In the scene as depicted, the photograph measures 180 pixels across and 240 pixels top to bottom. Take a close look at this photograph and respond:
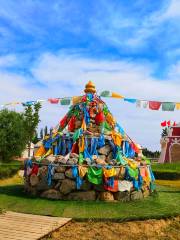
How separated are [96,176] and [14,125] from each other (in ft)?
93.1

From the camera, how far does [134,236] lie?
9234 mm

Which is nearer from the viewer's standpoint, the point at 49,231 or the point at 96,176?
the point at 49,231

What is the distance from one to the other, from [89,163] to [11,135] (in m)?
27.5

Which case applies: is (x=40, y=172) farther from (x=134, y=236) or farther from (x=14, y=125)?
(x=14, y=125)

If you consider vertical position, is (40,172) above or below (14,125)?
below

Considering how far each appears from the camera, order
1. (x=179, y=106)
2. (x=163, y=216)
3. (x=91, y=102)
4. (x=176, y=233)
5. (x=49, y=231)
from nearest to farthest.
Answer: (x=49, y=231), (x=176, y=233), (x=163, y=216), (x=91, y=102), (x=179, y=106)

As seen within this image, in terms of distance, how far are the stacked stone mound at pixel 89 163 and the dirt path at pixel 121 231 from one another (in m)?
2.90

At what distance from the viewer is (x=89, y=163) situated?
13.0m

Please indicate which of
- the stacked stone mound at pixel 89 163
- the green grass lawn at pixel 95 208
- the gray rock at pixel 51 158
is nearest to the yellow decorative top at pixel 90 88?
the stacked stone mound at pixel 89 163

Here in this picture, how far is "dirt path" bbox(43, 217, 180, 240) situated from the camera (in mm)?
9062

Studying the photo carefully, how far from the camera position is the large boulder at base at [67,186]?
1277 cm

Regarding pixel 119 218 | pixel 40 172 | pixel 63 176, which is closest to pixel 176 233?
pixel 119 218

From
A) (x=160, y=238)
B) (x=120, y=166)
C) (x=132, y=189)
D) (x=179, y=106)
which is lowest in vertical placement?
(x=160, y=238)

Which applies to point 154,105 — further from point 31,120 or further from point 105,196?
point 31,120
